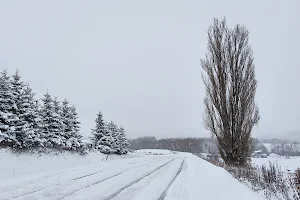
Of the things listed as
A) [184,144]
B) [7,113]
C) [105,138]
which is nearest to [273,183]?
[7,113]

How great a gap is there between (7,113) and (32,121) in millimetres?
3148

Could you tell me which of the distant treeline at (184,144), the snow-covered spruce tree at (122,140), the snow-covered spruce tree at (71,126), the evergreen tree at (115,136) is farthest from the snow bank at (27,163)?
the distant treeline at (184,144)

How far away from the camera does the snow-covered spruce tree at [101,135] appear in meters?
38.0

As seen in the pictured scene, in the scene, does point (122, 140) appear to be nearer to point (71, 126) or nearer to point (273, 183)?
point (71, 126)

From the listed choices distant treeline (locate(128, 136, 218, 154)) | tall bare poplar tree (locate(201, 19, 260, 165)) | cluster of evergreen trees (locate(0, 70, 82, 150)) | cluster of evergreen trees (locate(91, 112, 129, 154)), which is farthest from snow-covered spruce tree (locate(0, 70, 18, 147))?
distant treeline (locate(128, 136, 218, 154))

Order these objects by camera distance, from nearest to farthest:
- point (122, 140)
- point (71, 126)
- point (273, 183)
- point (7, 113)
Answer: point (273, 183) → point (7, 113) → point (71, 126) → point (122, 140)

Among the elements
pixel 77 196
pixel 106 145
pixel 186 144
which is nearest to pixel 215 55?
pixel 77 196

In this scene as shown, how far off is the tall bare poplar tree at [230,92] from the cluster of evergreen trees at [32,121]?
42.7ft

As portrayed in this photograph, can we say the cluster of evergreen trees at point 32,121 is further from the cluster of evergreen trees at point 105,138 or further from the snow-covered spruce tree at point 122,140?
the snow-covered spruce tree at point 122,140

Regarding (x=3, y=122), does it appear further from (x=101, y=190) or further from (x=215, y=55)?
(x=215, y=55)

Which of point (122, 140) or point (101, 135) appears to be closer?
point (101, 135)

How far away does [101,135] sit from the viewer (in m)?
38.7

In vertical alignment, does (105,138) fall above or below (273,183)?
above

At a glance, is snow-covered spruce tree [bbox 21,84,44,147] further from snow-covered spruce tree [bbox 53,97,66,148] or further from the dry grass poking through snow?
the dry grass poking through snow
